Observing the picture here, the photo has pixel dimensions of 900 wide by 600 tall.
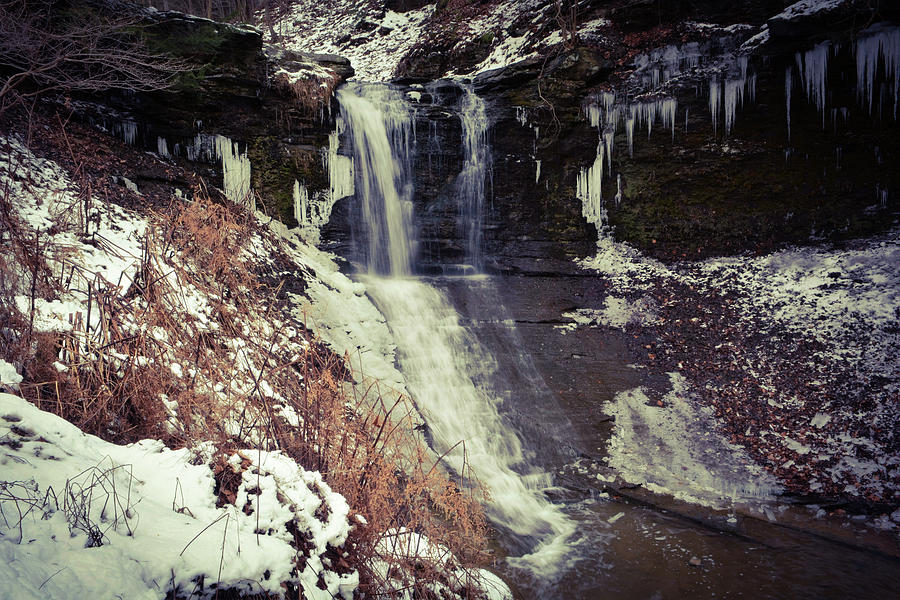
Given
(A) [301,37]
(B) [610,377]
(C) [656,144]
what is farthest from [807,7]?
(A) [301,37]

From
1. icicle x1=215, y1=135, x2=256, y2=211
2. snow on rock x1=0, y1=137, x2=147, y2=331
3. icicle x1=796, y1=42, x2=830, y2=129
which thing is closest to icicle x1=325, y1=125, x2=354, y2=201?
icicle x1=215, y1=135, x2=256, y2=211

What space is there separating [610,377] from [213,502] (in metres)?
6.21

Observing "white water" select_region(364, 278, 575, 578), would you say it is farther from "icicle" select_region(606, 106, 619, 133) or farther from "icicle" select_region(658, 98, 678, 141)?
"icicle" select_region(658, 98, 678, 141)

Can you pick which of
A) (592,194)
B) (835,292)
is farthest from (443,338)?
(835,292)

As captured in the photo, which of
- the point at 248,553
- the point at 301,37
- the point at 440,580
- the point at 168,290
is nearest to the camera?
the point at 248,553

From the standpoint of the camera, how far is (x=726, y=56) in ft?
29.3

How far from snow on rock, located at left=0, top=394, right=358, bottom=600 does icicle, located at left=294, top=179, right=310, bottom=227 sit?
7.79 m

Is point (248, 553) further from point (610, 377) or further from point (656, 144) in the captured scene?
point (656, 144)

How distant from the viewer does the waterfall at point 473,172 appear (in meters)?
10.3

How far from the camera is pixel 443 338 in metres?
7.73

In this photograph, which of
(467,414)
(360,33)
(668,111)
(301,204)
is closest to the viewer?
(467,414)

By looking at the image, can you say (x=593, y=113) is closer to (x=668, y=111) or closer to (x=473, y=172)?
(x=668, y=111)

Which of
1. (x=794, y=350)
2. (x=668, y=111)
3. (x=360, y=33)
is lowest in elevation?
(x=794, y=350)

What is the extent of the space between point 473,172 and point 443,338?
4755 mm
